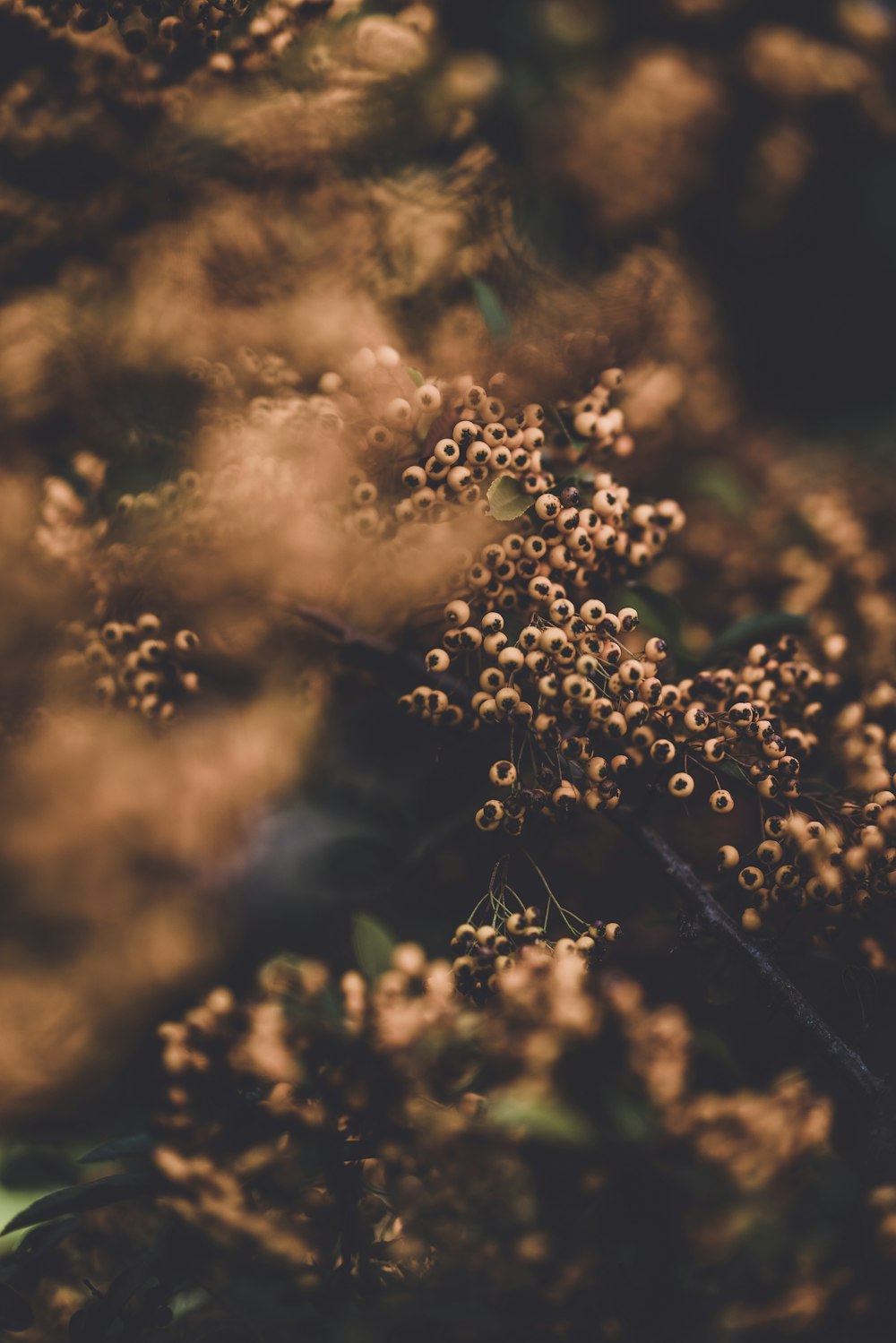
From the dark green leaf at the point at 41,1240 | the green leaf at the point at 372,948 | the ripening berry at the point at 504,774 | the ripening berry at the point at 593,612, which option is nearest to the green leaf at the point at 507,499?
the ripening berry at the point at 593,612

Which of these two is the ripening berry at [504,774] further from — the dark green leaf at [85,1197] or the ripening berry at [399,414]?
the dark green leaf at [85,1197]

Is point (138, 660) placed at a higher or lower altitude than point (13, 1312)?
higher

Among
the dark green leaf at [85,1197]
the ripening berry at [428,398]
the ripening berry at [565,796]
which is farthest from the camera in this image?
the dark green leaf at [85,1197]

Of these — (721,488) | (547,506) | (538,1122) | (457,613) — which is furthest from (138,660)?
(721,488)

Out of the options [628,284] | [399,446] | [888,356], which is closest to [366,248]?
[628,284]

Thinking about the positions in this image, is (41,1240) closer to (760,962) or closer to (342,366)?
(760,962)

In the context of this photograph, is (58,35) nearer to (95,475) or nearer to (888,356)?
(95,475)

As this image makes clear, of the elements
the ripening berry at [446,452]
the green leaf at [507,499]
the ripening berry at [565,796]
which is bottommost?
the ripening berry at [565,796]
